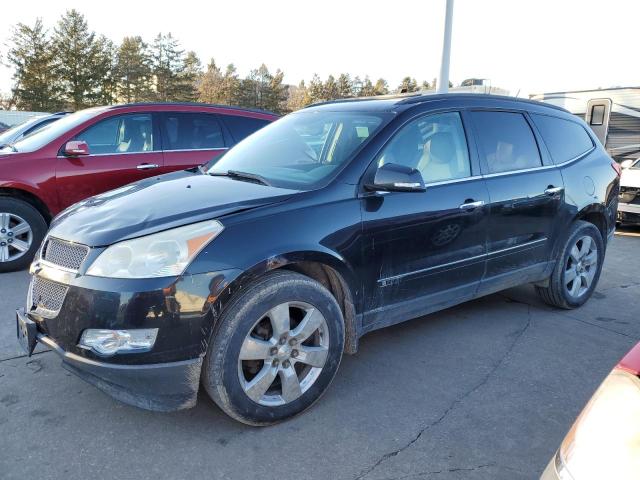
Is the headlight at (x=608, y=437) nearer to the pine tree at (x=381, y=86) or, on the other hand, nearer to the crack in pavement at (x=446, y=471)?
the crack in pavement at (x=446, y=471)

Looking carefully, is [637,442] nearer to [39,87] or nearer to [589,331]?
[589,331]

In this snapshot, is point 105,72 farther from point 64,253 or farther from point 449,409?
point 449,409

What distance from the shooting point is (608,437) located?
4.15 ft

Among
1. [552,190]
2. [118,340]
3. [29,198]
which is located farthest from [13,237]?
[552,190]

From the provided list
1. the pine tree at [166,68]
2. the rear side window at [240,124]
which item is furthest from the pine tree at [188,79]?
the rear side window at [240,124]

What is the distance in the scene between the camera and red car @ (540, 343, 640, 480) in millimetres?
1197

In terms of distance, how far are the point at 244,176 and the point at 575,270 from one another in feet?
10.2

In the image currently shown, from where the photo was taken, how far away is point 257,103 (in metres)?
68.1

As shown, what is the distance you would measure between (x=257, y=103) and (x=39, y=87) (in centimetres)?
2614

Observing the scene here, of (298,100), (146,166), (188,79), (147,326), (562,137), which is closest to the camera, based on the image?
(147,326)

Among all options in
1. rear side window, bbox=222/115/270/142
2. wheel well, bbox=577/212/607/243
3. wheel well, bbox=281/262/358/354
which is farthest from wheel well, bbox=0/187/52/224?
wheel well, bbox=577/212/607/243

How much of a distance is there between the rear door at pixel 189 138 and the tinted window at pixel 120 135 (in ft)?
0.64

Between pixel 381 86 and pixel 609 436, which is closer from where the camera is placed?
pixel 609 436

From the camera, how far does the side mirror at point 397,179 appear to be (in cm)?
296
